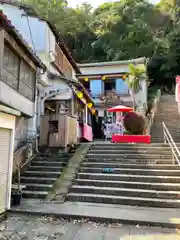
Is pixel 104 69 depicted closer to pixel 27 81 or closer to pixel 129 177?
pixel 27 81

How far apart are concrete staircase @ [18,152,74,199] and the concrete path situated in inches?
31.6

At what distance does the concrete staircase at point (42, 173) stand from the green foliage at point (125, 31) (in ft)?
74.0

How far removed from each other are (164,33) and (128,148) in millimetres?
28155

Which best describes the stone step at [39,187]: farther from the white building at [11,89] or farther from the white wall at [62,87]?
the white wall at [62,87]

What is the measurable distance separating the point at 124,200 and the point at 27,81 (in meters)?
5.96

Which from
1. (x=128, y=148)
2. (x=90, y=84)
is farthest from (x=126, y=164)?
(x=90, y=84)

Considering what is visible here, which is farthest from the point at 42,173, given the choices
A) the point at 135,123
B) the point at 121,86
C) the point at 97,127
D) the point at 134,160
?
the point at 121,86

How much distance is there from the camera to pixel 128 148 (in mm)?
10352

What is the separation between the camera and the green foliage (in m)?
30.3

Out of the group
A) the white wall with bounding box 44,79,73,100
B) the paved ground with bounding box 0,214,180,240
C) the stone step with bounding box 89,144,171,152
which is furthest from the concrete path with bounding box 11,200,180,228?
the white wall with bounding box 44,79,73,100

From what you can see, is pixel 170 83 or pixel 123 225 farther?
pixel 170 83

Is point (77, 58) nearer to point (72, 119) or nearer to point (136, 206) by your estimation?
point (72, 119)

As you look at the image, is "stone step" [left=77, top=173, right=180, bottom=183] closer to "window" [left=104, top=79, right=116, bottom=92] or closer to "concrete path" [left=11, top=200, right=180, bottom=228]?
"concrete path" [left=11, top=200, right=180, bottom=228]

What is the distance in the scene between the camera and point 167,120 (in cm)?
1794
